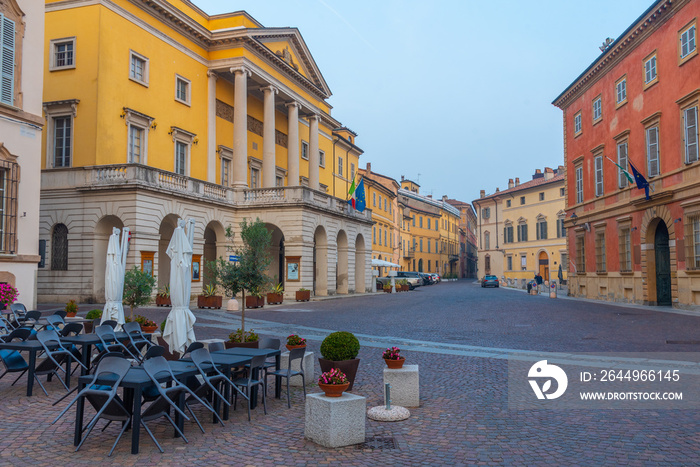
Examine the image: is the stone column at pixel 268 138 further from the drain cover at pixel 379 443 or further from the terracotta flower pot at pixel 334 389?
the drain cover at pixel 379 443

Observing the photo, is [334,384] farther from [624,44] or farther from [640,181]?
[624,44]

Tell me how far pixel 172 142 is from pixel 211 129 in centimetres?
303

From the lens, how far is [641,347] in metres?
11.9

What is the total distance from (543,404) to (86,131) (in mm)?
22718

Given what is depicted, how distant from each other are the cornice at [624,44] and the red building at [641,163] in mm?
47

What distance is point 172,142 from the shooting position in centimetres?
2822

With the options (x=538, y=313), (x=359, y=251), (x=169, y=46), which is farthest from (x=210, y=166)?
(x=538, y=313)

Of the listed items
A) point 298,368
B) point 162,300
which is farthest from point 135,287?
point 162,300

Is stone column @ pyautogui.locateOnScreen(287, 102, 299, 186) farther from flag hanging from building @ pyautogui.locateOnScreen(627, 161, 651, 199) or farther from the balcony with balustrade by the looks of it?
flag hanging from building @ pyautogui.locateOnScreen(627, 161, 651, 199)

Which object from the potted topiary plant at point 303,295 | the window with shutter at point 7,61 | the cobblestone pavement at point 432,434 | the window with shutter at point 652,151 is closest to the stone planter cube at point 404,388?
the cobblestone pavement at point 432,434

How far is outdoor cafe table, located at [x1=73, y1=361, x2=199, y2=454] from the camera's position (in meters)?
5.41

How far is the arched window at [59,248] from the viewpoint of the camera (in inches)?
944

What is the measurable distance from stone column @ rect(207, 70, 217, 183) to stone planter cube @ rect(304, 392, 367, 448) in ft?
84.7

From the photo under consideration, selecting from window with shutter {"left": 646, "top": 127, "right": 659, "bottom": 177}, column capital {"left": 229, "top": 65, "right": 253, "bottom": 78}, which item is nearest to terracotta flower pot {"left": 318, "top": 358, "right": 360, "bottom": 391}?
window with shutter {"left": 646, "top": 127, "right": 659, "bottom": 177}
